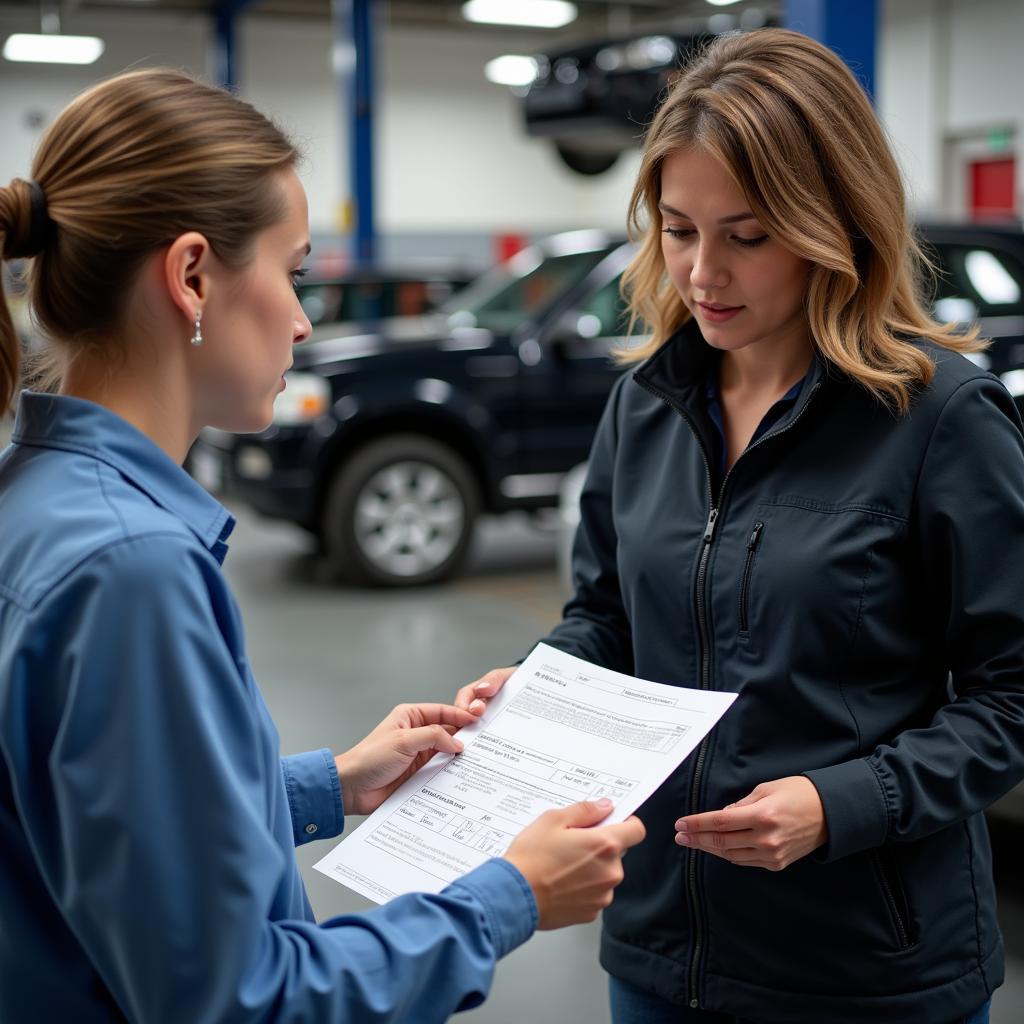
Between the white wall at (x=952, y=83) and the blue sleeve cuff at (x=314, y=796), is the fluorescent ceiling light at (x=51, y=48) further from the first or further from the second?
the blue sleeve cuff at (x=314, y=796)

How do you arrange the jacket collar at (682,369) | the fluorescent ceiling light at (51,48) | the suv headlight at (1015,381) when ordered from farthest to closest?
1. the fluorescent ceiling light at (51,48)
2. the suv headlight at (1015,381)
3. the jacket collar at (682,369)

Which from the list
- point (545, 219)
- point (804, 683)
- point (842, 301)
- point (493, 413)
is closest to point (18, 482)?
point (804, 683)

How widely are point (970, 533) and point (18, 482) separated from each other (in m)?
1.01

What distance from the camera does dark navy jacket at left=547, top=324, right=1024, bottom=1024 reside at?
1455 mm

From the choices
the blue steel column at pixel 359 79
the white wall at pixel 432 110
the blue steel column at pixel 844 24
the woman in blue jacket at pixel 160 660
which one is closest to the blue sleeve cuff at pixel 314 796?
the woman in blue jacket at pixel 160 660

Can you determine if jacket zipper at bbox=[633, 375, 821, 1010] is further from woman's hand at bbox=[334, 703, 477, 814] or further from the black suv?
the black suv

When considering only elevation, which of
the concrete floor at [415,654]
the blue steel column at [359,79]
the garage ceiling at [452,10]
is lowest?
the concrete floor at [415,654]

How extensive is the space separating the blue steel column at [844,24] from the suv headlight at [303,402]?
9.59 feet

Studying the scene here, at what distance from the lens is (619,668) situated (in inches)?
72.9

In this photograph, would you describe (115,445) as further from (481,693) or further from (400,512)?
(400,512)

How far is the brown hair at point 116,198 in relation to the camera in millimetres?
1094

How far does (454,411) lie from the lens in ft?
20.9

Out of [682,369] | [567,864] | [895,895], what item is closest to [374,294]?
[682,369]

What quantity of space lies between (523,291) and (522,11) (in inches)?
401
